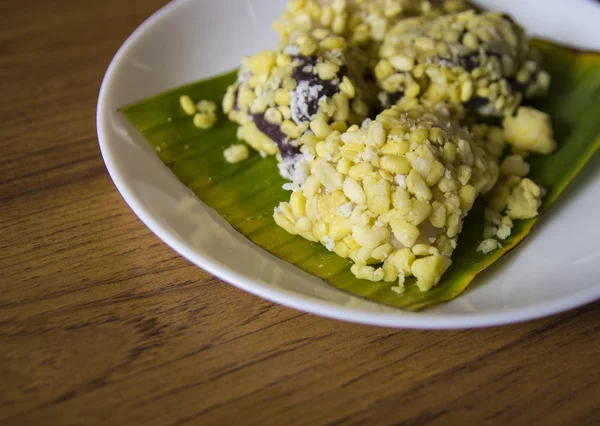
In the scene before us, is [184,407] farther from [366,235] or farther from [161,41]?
[161,41]

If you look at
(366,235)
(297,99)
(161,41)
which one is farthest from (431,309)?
(161,41)

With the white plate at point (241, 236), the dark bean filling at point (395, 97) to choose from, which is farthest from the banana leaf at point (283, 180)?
the dark bean filling at point (395, 97)

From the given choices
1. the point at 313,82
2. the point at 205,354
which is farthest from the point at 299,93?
the point at 205,354

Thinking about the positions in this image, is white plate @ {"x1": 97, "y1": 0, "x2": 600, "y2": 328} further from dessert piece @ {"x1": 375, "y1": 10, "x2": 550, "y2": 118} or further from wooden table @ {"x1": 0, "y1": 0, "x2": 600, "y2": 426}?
dessert piece @ {"x1": 375, "y1": 10, "x2": 550, "y2": 118}

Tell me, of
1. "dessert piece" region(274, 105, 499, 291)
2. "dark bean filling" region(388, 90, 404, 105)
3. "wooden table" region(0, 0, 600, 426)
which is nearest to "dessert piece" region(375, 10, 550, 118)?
"dark bean filling" region(388, 90, 404, 105)

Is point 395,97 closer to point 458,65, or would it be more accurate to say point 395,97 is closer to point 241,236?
point 458,65

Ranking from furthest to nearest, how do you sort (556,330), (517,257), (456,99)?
(456,99)
(517,257)
(556,330)
